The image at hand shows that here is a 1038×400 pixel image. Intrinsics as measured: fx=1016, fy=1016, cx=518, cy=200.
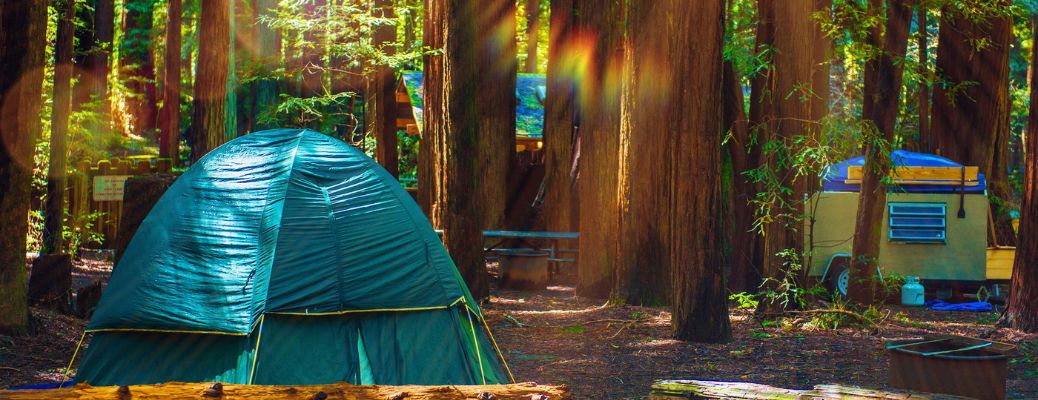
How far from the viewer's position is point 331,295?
805cm

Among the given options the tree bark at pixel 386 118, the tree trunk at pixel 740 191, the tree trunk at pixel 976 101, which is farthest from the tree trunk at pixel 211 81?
the tree trunk at pixel 976 101

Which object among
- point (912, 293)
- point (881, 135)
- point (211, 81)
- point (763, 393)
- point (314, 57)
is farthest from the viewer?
point (314, 57)

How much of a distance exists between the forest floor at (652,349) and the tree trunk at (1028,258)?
31 centimetres

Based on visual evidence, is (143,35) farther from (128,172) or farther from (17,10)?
(17,10)

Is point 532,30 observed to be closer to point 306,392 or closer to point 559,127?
point 559,127

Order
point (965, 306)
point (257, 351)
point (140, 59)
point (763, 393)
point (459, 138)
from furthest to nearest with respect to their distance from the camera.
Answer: point (140, 59), point (965, 306), point (459, 138), point (257, 351), point (763, 393)

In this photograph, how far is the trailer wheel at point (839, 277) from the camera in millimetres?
15555

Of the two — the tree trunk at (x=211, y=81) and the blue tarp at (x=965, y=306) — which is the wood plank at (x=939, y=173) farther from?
the tree trunk at (x=211, y=81)

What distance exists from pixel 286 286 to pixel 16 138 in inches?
184

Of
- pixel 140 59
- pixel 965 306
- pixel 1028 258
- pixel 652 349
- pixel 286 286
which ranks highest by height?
pixel 140 59

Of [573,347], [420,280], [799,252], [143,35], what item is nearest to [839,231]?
[799,252]

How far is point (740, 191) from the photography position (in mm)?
15227

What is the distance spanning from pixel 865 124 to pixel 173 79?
2065 cm

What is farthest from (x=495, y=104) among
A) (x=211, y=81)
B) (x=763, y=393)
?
(x=763, y=393)
